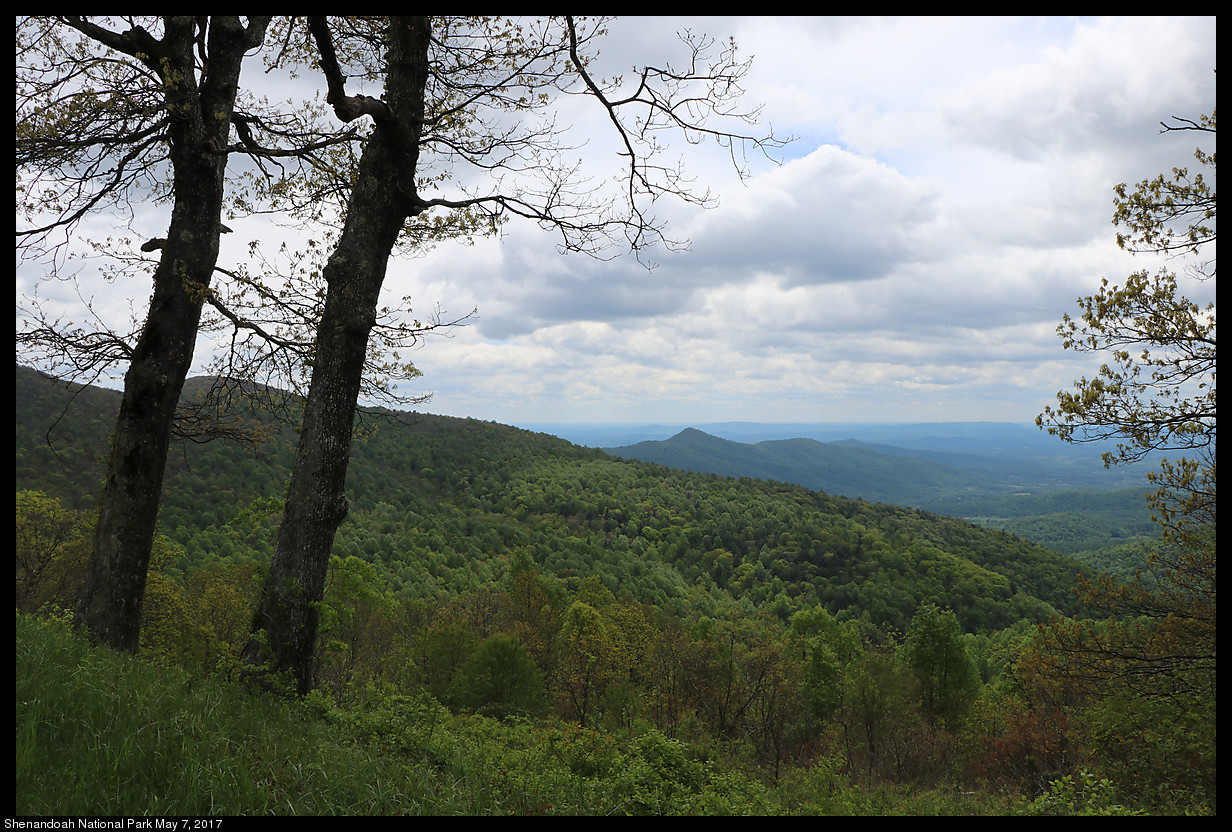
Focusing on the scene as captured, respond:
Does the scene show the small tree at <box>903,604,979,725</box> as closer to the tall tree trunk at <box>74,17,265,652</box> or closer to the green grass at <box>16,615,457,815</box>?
the green grass at <box>16,615,457,815</box>

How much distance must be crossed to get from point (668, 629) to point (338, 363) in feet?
110

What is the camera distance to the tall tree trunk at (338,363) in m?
4.68

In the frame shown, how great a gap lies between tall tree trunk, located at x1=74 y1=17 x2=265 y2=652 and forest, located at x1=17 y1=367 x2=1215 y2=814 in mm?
914

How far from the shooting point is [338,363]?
485 cm

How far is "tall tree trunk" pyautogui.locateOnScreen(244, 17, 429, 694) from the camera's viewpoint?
4684 mm

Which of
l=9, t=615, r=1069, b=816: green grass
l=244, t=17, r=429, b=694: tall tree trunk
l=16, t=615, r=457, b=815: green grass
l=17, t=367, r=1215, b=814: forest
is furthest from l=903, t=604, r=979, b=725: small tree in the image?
l=16, t=615, r=457, b=815: green grass

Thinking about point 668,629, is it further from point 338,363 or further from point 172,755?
point 172,755

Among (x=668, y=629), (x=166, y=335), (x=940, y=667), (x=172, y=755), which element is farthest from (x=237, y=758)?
(x=940, y=667)

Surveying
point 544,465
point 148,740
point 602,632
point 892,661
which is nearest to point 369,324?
point 148,740

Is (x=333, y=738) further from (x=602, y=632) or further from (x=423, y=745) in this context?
(x=602, y=632)

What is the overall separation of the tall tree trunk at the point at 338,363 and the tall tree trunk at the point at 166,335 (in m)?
1.95

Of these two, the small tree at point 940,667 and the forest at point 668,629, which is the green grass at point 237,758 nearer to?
the forest at point 668,629

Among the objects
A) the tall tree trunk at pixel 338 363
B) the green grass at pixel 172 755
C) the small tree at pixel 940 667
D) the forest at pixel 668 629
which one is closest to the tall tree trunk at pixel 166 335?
the forest at pixel 668 629
